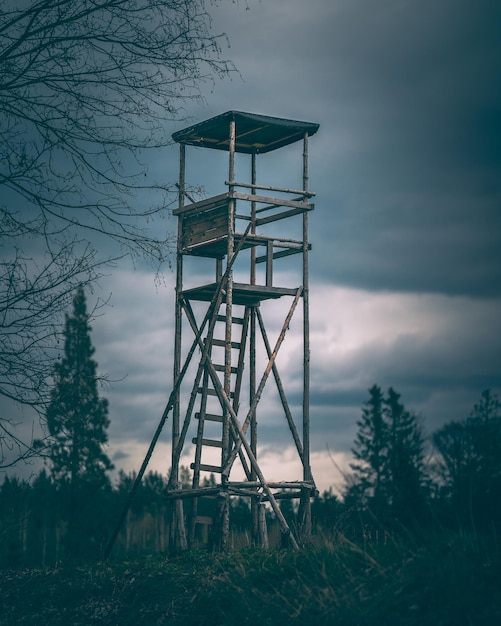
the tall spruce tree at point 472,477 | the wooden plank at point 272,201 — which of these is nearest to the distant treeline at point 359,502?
the tall spruce tree at point 472,477

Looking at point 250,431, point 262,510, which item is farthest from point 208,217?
point 262,510

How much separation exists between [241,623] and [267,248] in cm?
869

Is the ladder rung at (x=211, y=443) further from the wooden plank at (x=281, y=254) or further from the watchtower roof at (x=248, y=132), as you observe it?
the watchtower roof at (x=248, y=132)

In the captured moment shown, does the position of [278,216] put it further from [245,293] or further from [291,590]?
[291,590]

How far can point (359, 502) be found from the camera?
309 inches

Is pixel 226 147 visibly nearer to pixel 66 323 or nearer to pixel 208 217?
pixel 208 217

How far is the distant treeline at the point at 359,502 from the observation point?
888 cm

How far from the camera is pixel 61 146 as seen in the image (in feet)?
30.5

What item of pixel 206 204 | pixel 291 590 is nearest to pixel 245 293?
pixel 206 204

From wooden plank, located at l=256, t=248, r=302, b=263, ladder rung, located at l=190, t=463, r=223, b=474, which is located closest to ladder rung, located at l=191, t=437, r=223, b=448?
ladder rung, located at l=190, t=463, r=223, b=474

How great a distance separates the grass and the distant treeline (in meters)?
0.33

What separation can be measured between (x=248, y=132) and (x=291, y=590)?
1038 cm

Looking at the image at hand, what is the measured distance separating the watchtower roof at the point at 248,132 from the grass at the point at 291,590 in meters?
7.87

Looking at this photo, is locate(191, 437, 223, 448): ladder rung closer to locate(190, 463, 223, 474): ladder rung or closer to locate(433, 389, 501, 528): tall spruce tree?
locate(190, 463, 223, 474): ladder rung
